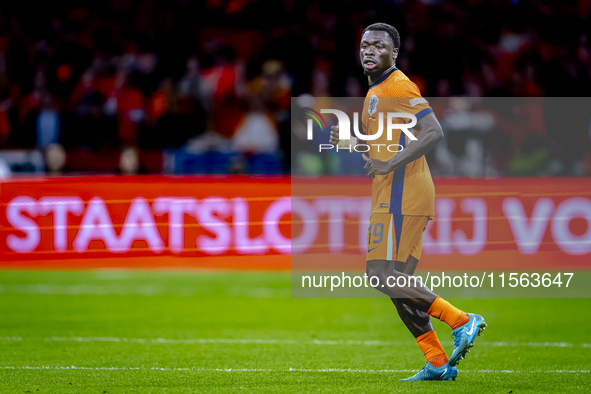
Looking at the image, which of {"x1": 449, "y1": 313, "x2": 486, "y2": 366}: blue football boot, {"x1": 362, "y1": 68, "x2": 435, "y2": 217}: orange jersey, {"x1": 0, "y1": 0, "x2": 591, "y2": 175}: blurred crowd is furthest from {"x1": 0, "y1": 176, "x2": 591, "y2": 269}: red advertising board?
{"x1": 449, "y1": 313, "x2": 486, "y2": 366}: blue football boot

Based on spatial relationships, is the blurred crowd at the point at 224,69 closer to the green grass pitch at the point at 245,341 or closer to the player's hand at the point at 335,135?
the green grass pitch at the point at 245,341

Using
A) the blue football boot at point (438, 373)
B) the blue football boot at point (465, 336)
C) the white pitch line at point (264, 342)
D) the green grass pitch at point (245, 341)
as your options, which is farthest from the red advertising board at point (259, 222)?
the blue football boot at point (465, 336)

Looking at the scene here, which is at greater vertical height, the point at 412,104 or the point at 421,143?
the point at 412,104

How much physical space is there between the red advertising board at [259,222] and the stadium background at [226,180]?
0.03 metres

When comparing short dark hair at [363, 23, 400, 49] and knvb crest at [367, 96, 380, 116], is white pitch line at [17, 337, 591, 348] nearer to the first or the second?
knvb crest at [367, 96, 380, 116]

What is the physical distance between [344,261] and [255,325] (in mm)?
3081

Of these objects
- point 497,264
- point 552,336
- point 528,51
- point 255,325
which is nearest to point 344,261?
point 497,264

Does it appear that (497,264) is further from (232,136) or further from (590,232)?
(232,136)

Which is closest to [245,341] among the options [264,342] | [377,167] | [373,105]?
[264,342]

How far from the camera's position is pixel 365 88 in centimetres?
1276

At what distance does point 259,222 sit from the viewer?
10789mm

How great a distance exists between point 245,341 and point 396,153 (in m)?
2.67

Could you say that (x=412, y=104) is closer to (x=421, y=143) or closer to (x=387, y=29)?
(x=421, y=143)

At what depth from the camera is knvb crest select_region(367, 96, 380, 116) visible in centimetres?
495
